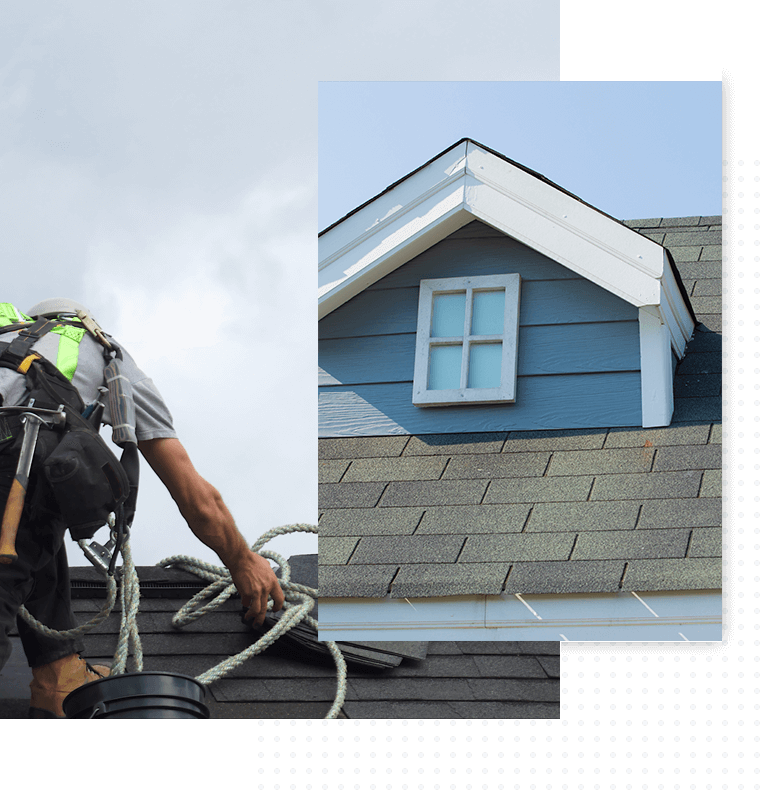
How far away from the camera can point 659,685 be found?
2734mm

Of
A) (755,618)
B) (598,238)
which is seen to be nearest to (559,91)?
(598,238)

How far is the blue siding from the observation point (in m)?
2.55

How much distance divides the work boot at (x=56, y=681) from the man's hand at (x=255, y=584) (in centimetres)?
42

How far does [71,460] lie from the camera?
242cm

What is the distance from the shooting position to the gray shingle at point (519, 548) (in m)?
2.43

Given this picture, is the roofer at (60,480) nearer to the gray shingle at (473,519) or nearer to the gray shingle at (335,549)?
the gray shingle at (335,549)

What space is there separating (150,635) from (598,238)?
167 centimetres

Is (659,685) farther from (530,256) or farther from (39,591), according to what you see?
(39,591)

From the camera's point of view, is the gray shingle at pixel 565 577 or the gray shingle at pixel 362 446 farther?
the gray shingle at pixel 362 446

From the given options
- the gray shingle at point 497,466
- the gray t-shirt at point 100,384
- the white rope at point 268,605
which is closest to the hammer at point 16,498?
the gray t-shirt at point 100,384

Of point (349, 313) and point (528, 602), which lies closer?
point (528, 602)

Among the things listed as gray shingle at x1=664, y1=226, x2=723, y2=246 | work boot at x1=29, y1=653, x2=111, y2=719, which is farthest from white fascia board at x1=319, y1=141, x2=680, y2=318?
work boot at x1=29, y1=653, x2=111, y2=719

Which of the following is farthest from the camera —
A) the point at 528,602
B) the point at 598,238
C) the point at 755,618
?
the point at 755,618

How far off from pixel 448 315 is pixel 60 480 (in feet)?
3.63
